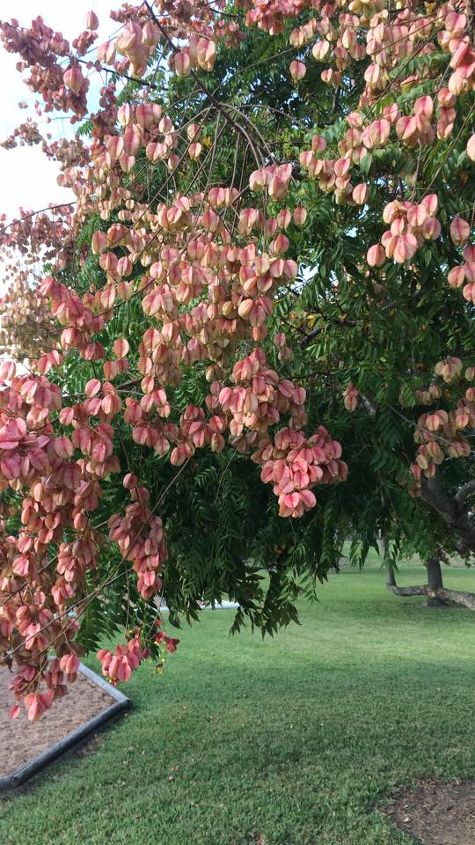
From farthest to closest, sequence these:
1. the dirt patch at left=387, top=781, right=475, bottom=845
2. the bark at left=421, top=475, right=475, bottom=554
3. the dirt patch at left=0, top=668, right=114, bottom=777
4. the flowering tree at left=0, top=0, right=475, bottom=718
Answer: the dirt patch at left=0, top=668, right=114, bottom=777
the dirt patch at left=387, top=781, right=475, bottom=845
the bark at left=421, top=475, right=475, bottom=554
the flowering tree at left=0, top=0, right=475, bottom=718

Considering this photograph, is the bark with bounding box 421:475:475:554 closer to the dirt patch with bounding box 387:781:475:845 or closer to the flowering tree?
the flowering tree

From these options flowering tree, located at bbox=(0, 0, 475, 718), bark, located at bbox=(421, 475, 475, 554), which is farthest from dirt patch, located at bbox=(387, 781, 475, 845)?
flowering tree, located at bbox=(0, 0, 475, 718)

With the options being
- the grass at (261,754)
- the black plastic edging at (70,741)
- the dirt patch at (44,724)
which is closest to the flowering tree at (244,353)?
the grass at (261,754)

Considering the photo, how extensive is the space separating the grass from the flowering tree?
2.08 meters

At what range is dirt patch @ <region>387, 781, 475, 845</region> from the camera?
5125 mm

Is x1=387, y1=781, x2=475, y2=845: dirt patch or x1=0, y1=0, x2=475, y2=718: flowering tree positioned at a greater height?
x1=0, y1=0, x2=475, y2=718: flowering tree

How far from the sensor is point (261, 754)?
6691 millimetres

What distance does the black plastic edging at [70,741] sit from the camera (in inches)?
246

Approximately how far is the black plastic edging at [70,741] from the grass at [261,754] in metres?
0.13

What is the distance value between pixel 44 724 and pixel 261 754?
106 inches

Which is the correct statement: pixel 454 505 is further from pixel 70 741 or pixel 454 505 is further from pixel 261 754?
pixel 70 741

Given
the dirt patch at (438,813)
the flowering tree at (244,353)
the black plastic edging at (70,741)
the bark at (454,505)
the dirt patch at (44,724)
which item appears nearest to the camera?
the flowering tree at (244,353)

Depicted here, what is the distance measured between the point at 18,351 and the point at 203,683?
505 centimetres

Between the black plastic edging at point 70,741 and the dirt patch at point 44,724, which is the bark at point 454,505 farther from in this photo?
the dirt patch at point 44,724
